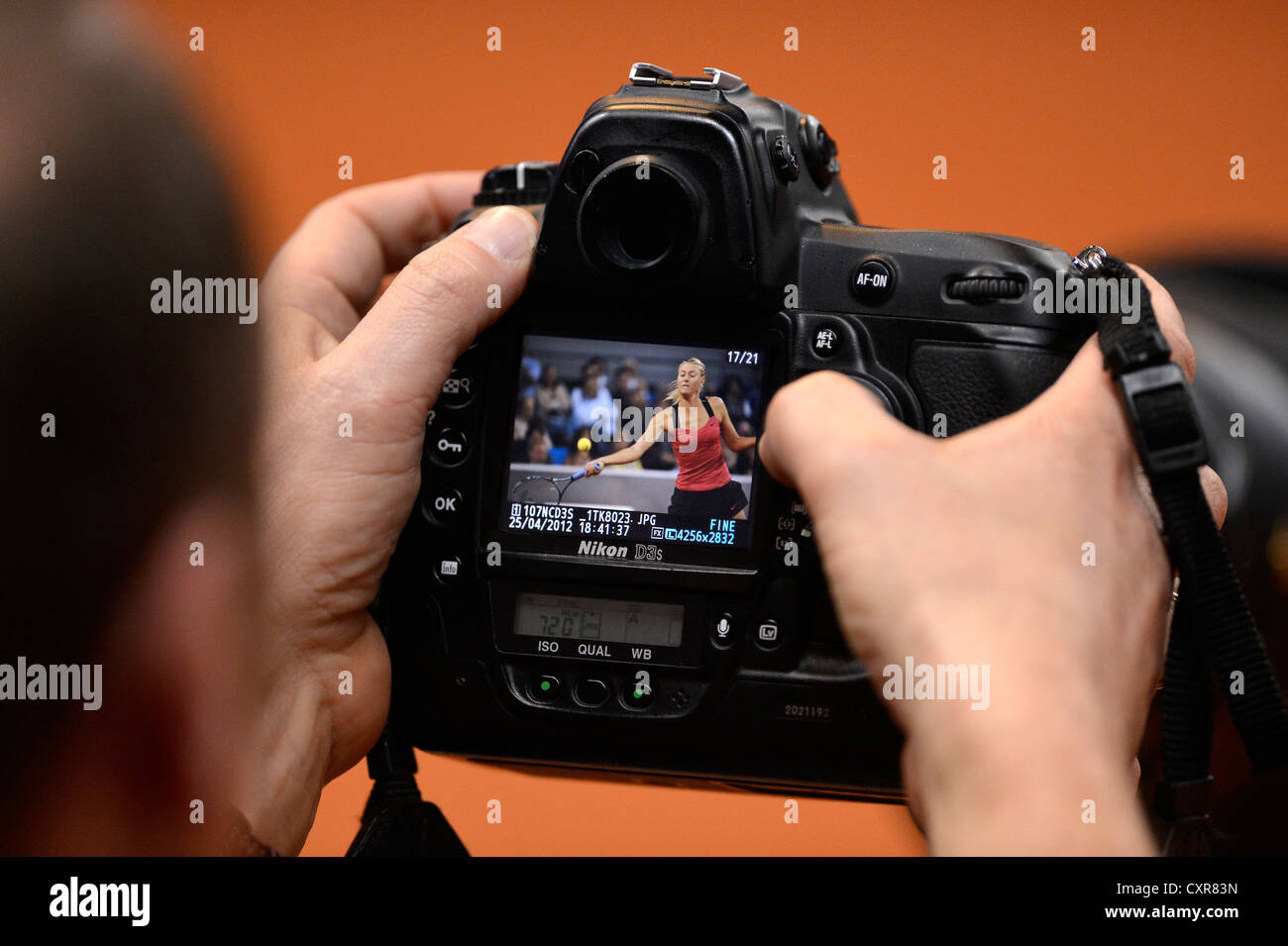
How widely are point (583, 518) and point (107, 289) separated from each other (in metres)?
0.43

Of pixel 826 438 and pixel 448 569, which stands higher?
pixel 826 438

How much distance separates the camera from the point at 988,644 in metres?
Answer: 0.45

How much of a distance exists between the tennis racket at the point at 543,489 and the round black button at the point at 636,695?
0.12 metres

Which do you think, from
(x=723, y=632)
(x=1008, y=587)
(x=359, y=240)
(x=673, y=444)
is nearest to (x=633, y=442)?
(x=673, y=444)

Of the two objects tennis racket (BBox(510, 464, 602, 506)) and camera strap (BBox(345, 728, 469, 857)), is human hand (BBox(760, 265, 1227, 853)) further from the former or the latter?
camera strap (BBox(345, 728, 469, 857))

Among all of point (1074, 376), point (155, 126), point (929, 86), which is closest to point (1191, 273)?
point (929, 86)

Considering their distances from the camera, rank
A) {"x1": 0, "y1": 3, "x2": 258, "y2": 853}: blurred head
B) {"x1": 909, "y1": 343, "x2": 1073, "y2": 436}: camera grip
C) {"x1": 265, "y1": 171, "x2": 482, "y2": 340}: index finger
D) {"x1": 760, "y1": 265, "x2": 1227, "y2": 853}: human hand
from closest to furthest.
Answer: {"x1": 0, "y1": 3, "x2": 258, "y2": 853}: blurred head
{"x1": 760, "y1": 265, "x2": 1227, "y2": 853}: human hand
{"x1": 909, "y1": 343, "x2": 1073, "y2": 436}: camera grip
{"x1": 265, "y1": 171, "x2": 482, "y2": 340}: index finger

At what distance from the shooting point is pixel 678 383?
0.65m

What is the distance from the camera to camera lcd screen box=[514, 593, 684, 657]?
65 centimetres

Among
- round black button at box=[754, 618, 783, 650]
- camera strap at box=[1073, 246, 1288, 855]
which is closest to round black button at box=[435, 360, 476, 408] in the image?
round black button at box=[754, 618, 783, 650]

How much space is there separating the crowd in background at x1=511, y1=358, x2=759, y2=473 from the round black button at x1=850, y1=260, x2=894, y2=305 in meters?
0.09

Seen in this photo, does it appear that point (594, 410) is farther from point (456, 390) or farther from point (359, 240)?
point (359, 240)

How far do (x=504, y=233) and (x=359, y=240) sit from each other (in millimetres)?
290

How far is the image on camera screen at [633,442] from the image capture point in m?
0.64
